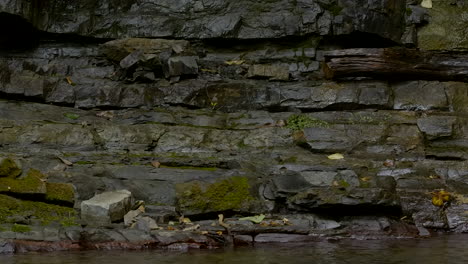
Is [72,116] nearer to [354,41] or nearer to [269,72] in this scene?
[269,72]

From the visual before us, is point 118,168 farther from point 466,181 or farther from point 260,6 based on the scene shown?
point 260,6

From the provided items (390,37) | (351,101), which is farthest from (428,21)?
(351,101)

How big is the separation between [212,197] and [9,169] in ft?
7.70

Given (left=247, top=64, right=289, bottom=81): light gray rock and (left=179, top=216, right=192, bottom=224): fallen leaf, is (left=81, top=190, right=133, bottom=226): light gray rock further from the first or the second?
(left=247, top=64, right=289, bottom=81): light gray rock

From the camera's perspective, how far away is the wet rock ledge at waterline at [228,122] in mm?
6113

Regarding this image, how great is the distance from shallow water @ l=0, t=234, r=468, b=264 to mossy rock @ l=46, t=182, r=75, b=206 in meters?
1.33

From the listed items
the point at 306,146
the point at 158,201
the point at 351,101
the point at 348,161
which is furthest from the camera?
the point at 351,101

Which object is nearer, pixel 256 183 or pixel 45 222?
pixel 45 222

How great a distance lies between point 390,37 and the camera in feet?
36.0

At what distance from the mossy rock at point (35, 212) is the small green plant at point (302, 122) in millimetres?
4117

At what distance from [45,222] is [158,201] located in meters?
1.37

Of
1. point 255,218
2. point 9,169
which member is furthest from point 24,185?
point 255,218

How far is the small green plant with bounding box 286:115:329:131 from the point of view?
8969 millimetres

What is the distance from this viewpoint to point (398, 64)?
970 centimetres
